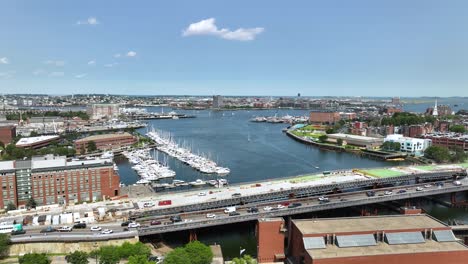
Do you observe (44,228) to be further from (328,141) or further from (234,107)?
(234,107)

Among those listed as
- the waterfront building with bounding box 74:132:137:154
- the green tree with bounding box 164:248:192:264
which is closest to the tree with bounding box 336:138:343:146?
the waterfront building with bounding box 74:132:137:154

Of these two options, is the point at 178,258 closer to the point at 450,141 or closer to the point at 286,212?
the point at 286,212

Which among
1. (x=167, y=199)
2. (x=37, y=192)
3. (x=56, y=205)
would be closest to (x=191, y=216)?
(x=167, y=199)

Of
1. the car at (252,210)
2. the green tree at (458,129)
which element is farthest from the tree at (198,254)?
the green tree at (458,129)

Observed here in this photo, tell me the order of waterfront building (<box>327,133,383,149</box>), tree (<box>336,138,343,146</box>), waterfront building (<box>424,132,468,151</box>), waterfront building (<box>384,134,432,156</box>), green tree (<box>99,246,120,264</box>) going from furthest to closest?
tree (<box>336,138,343,146</box>) → waterfront building (<box>327,133,383,149</box>) → waterfront building (<box>384,134,432,156</box>) → waterfront building (<box>424,132,468,151</box>) → green tree (<box>99,246,120,264</box>)

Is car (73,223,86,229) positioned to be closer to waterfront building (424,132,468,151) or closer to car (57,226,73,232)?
car (57,226,73,232)

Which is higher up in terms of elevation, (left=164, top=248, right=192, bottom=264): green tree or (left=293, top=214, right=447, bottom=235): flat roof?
(left=293, top=214, right=447, bottom=235): flat roof

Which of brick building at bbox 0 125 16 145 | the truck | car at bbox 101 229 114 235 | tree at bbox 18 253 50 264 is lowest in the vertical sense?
car at bbox 101 229 114 235
